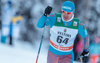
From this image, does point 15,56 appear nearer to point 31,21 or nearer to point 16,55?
point 16,55

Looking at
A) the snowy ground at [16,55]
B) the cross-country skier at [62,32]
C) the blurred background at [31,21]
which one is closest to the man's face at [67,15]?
the cross-country skier at [62,32]

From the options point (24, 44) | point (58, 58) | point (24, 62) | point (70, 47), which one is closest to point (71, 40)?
point (70, 47)

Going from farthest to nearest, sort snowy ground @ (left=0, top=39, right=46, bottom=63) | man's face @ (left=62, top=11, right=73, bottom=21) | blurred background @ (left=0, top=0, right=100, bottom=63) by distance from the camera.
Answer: blurred background @ (left=0, top=0, right=100, bottom=63) < snowy ground @ (left=0, top=39, right=46, bottom=63) < man's face @ (left=62, top=11, right=73, bottom=21)

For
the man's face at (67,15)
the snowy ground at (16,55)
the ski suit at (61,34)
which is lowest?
the snowy ground at (16,55)

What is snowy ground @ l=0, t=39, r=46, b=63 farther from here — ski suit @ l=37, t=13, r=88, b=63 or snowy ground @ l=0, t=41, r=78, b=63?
ski suit @ l=37, t=13, r=88, b=63

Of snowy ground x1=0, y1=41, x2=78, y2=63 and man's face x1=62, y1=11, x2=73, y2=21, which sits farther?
snowy ground x1=0, y1=41, x2=78, y2=63

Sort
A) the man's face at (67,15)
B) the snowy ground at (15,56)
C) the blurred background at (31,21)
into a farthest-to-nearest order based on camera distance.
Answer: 1. the blurred background at (31,21)
2. the snowy ground at (15,56)
3. the man's face at (67,15)

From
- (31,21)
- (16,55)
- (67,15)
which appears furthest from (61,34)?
(31,21)

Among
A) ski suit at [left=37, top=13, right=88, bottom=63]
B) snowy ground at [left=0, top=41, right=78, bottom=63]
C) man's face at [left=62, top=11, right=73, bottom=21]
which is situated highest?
man's face at [left=62, top=11, right=73, bottom=21]

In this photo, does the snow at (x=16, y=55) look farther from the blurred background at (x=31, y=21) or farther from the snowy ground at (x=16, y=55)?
the blurred background at (x=31, y=21)

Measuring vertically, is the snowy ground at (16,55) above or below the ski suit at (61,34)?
below

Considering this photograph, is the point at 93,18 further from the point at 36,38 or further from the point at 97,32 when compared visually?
the point at 36,38

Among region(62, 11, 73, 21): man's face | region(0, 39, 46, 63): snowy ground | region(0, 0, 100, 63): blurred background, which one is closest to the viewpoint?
region(62, 11, 73, 21): man's face

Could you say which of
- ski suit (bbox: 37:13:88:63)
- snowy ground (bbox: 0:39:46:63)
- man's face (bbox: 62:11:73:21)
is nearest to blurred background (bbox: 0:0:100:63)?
snowy ground (bbox: 0:39:46:63)
